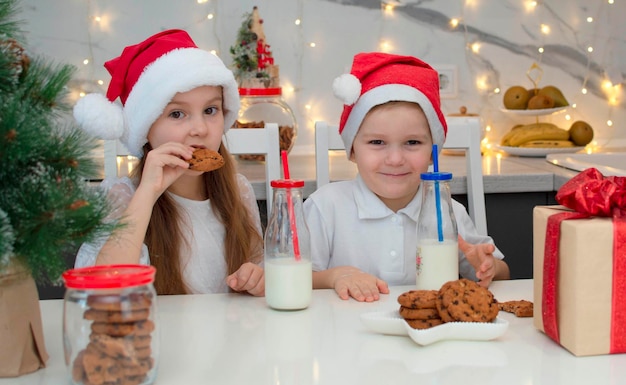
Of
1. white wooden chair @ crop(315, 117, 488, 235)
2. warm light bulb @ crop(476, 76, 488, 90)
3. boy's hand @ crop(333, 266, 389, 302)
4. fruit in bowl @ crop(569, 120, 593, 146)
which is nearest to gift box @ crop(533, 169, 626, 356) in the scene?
boy's hand @ crop(333, 266, 389, 302)

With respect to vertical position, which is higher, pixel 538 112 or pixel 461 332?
pixel 538 112

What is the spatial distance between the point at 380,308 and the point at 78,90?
1.72 m

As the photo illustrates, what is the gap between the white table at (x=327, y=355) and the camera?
0.85m

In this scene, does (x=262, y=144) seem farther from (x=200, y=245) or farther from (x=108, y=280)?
(x=108, y=280)

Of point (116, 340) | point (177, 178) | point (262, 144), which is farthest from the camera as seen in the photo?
point (262, 144)

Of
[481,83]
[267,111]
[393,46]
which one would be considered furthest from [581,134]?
[267,111]

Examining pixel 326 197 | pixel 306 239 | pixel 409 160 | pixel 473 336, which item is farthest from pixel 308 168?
pixel 473 336

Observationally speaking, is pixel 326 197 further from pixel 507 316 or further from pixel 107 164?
pixel 507 316

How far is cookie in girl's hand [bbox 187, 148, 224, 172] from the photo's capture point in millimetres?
1354

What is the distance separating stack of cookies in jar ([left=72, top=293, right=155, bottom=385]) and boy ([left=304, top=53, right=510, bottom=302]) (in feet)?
2.61

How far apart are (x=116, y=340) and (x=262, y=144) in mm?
1033

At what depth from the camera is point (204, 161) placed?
1357mm

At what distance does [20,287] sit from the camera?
2.86 ft

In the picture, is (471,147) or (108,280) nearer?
(108,280)
